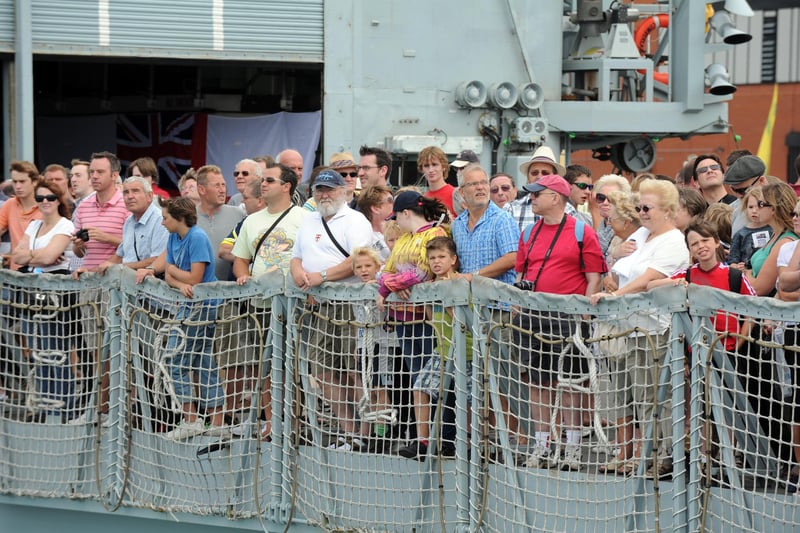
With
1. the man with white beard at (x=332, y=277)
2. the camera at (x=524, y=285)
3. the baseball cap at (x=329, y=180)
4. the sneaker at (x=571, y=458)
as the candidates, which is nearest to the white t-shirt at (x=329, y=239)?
the man with white beard at (x=332, y=277)

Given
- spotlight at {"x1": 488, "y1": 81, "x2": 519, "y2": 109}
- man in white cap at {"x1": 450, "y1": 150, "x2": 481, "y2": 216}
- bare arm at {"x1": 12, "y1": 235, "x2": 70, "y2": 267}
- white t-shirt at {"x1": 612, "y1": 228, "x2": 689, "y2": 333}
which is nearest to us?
white t-shirt at {"x1": 612, "y1": 228, "x2": 689, "y2": 333}

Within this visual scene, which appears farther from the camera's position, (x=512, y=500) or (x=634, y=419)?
(x=512, y=500)

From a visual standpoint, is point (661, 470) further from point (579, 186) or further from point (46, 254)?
point (46, 254)

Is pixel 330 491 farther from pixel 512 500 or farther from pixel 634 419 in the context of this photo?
pixel 634 419

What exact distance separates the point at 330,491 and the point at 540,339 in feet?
5.34

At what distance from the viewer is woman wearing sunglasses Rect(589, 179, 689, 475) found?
5.73 m

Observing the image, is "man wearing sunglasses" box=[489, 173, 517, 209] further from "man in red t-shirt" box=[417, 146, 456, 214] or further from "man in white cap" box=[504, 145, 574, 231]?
"man in red t-shirt" box=[417, 146, 456, 214]

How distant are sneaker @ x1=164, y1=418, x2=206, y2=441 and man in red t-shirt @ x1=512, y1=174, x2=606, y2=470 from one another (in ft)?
6.78

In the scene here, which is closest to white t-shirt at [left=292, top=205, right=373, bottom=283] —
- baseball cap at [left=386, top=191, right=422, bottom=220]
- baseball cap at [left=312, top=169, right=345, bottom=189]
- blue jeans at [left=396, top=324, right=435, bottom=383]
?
baseball cap at [left=312, top=169, right=345, bottom=189]

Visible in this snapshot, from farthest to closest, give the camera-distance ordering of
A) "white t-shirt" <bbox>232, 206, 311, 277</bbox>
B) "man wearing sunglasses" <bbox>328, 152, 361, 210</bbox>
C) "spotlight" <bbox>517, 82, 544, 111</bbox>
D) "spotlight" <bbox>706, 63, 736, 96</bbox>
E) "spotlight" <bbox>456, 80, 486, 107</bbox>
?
"spotlight" <bbox>706, 63, 736, 96</bbox> < "spotlight" <bbox>517, 82, 544, 111</bbox> < "spotlight" <bbox>456, 80, 486, 107</bbox> < "man wearing sunglasses" <bbox>328, 152, 361, 210</bbox> < "white t-shirt" <bbox>232, 206, 311, 277</bbox>

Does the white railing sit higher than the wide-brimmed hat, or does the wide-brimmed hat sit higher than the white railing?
the wide-brimmed hat

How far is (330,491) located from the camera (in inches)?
266

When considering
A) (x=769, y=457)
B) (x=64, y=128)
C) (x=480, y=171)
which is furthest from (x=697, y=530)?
(x=64, y=128)

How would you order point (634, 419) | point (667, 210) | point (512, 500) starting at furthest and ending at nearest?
point (667, 210)
point (512, 500)
point (634, 419)
